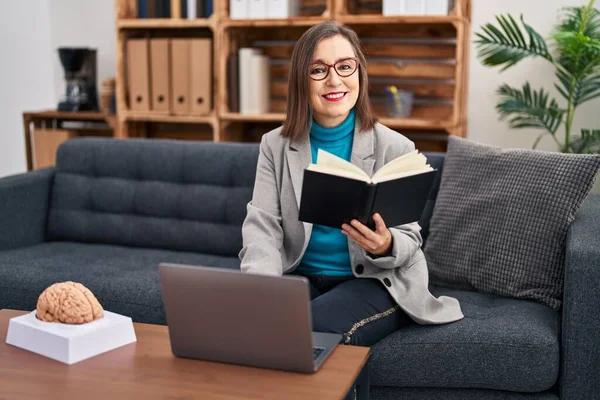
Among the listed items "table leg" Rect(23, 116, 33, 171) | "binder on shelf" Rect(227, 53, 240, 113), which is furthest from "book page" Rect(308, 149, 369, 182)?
"table leg" Rect(23, 116, 33, 171)

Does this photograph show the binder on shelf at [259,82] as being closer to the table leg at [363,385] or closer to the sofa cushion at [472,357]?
the sofa cushion at [472,357]

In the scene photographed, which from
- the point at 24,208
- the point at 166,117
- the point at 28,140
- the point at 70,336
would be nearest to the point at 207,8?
the point at 166,117

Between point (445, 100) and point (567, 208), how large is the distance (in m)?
1.62

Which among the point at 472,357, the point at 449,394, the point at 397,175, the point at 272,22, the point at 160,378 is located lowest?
the point at 449,394

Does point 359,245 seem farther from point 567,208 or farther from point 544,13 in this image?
point 544,13

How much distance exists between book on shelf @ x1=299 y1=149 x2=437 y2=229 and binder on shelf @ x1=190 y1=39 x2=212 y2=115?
2103mm

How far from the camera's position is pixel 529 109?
122 inches

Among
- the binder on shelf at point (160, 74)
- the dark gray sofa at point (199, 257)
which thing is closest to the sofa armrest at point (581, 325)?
the dark gray sofa at point (199, 257)

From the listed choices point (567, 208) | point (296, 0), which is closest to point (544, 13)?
point (296, 0)

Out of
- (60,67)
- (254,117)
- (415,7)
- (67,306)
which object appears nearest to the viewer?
(67,306)

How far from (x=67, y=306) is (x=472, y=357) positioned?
3.05 ft

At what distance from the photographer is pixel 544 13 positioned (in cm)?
334

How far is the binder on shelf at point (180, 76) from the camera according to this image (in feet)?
11.9

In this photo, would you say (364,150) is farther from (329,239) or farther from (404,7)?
(404,7)
